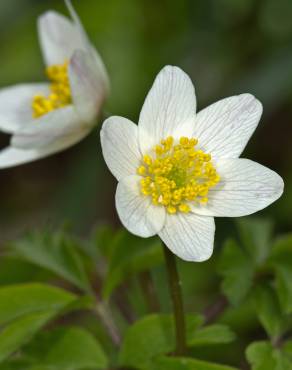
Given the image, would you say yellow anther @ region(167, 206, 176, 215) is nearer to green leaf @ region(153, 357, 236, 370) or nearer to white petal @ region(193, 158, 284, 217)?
white petal @ region(193, 158, 284, 217)

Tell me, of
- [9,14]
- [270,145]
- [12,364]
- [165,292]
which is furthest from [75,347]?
[9,14]

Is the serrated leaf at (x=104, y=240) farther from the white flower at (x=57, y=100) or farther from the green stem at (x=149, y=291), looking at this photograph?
the white flower at (x=57, y=100)

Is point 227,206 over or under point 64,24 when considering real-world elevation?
under

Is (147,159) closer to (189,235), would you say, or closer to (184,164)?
(184,164)

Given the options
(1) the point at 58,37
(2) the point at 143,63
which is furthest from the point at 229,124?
(2) the point at 143,63

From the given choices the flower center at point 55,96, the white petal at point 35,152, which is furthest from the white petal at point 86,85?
the flower center at point 55,96

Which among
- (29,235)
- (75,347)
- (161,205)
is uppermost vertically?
(161,205)

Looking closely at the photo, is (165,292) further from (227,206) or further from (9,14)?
(9,14)
